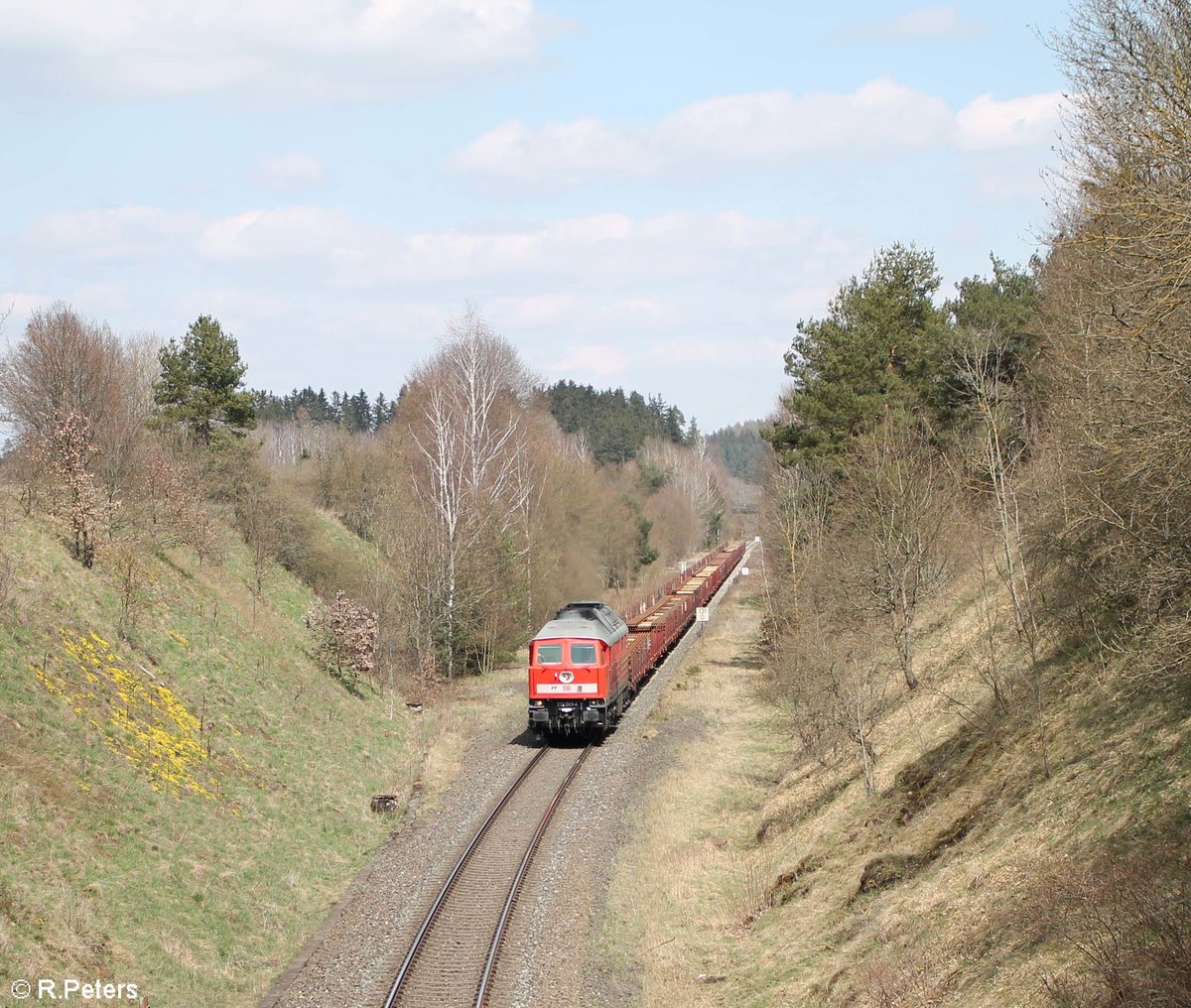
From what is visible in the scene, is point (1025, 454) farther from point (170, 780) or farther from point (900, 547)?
point (170, 780)

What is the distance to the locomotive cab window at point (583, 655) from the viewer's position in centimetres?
2541

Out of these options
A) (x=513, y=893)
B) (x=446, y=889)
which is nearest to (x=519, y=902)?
(x=513, y=893)

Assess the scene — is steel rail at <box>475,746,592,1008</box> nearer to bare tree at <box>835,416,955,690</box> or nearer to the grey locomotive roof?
the grey locomotive roof

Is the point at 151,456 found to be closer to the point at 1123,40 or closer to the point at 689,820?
the point at 689,820

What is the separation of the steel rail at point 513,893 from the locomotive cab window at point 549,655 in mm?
3173

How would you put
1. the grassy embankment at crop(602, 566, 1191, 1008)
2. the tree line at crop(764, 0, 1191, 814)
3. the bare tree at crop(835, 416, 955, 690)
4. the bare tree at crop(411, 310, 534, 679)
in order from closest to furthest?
the grassy embankment at crop(602, 566, 1191, 1008)
the tree line at crop(764, 0, 1191, 814)
the bare tree at crop(835, 416, 955, 690)
the bare tree at crop(411, 310, 534, 679)

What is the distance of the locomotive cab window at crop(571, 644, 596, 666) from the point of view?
83.4 feet

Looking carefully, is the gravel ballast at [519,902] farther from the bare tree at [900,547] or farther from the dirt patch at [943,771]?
the bare tree at [900,547]

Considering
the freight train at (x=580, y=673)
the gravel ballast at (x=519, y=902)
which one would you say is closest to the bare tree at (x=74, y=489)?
the gravel ballast at (x=519, y=902)

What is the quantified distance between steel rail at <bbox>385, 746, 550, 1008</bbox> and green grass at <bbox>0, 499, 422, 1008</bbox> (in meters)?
1.68

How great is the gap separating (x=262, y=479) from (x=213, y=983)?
32192 millimetres

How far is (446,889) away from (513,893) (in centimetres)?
106

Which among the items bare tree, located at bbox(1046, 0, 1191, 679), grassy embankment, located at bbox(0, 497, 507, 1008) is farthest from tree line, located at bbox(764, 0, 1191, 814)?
grassy embankment, located at bbox(0, 497, 507, 1008)

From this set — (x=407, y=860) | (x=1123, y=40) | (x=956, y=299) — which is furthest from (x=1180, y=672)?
(x=956, y=299)
